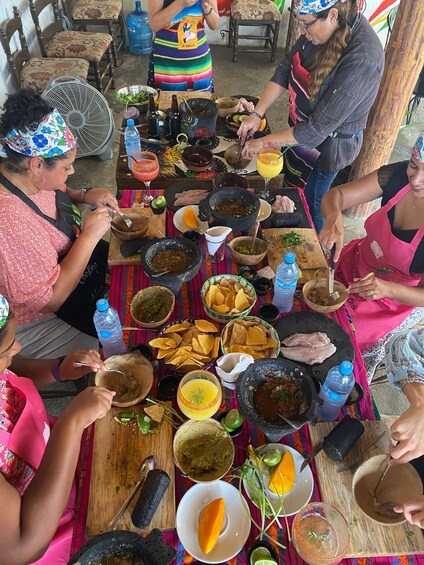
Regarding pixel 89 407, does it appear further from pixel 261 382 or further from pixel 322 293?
pixel 322 293

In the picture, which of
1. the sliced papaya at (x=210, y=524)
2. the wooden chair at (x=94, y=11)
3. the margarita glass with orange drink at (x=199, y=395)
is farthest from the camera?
the wooden chair at (x=94, y=11)

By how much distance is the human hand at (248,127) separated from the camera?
10.7 feet

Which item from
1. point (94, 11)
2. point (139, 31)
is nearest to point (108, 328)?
point (94, 11)

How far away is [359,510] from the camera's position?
4.95ft

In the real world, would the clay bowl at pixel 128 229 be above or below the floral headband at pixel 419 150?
below

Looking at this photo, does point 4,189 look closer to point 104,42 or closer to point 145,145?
point 145,145

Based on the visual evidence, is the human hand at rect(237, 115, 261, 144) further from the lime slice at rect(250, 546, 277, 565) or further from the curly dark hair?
the lime slice at rect(250, 546, 277, 565)

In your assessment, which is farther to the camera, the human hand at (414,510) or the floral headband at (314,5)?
the floral headband at (314,5)

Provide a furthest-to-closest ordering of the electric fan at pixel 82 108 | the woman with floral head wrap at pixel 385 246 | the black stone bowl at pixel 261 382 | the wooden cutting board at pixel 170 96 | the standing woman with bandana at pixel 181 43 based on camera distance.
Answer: the electric fan at pixel 82 108 < the wooden cutting board at pixel 170 96 < the standing woman with bandana at pixel 181 43 < the woman with floral head wrap at pixel 385 246 < the black stone bowl at pixel 261 382

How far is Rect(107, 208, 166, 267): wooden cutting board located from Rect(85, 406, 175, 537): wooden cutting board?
92 centimetres

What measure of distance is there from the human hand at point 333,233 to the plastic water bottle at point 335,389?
3.30 feet

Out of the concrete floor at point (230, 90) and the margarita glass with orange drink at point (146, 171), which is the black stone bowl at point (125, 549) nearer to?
the margarita glass with orange drink at point (146, 171)

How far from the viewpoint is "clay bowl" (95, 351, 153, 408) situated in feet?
5.85

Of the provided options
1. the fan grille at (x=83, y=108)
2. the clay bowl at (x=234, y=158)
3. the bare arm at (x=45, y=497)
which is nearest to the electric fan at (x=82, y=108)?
the fan grille at (x=83, y=108)
